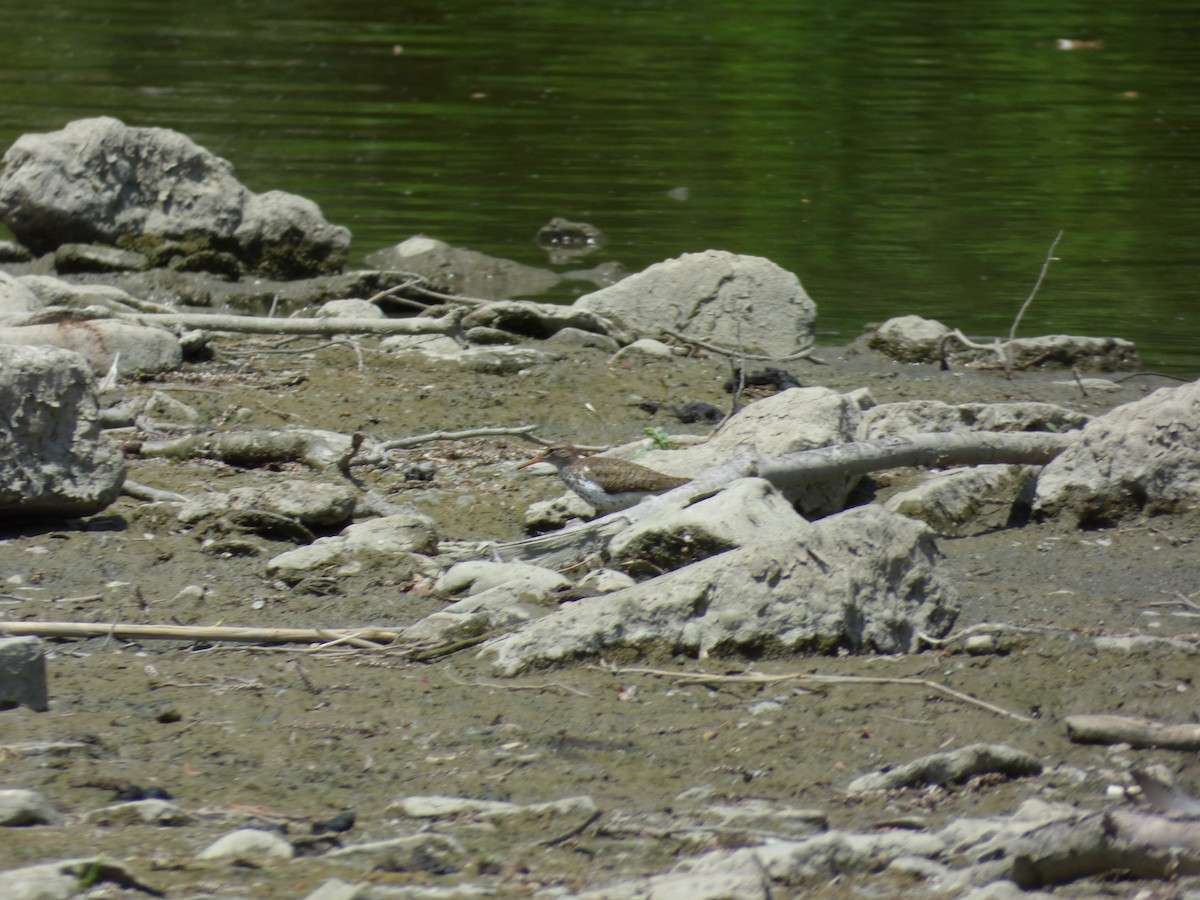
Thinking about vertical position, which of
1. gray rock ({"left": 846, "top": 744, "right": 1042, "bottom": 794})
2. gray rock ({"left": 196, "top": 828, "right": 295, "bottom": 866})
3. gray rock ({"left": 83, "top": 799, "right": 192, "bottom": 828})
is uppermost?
gray rock ({"left": 196, "top": 828, "right": 295, "bottom": 866})

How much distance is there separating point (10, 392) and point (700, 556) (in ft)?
6.87

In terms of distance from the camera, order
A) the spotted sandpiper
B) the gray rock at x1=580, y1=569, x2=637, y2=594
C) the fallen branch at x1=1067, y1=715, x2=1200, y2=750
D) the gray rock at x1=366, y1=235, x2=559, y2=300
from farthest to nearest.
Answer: the gray rock at x1=366, y1=235, x2=559, y2=300 < the spotted sandpiper < the gray rock at x1=580, y1=569, x2=637, y2=594 < the fallen branch at x1=1067, y1=715, x2=1200, y2=750

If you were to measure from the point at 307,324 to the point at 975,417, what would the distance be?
10.3 feet

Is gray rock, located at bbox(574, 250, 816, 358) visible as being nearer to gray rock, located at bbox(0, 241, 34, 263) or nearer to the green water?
the green water

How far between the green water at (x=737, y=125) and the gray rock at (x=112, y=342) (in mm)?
3719

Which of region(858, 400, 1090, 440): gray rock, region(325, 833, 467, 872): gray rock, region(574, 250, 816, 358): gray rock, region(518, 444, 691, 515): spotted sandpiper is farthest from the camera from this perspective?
region(574, 250, 816, 358): gray rock

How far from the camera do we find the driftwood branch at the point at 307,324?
7.75 meters

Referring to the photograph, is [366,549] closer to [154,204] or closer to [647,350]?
[647,350]

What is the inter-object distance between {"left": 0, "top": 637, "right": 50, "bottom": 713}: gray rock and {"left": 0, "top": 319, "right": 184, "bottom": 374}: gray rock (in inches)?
142

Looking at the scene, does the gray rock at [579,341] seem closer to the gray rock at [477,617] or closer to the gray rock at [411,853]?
the gray rock at [477,617]

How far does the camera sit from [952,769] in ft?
10.4

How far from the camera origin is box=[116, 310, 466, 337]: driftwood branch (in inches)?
305

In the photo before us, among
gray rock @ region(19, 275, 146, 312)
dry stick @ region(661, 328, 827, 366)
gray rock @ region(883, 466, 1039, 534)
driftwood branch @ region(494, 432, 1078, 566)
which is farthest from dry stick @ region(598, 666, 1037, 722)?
gray rock @ region(19, 275, 146, 312)

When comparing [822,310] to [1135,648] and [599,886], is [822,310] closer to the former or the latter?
[1135,648]
